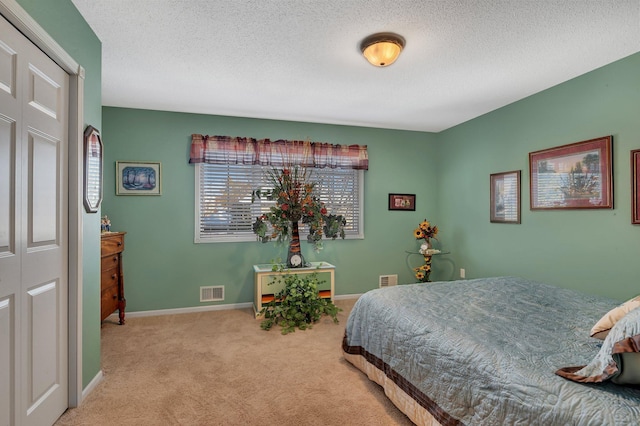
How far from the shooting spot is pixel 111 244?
122 inches

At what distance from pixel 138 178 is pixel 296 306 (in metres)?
2.37

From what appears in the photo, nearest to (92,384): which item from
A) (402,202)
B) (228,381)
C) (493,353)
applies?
(228,381)

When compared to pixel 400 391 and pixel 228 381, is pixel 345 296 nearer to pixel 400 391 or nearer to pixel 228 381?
pixel 228 381

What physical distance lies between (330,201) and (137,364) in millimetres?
2860

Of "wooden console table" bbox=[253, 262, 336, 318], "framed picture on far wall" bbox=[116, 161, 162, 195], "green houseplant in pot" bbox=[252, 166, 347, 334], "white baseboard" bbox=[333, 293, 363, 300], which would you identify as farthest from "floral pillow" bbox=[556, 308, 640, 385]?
"framed picture on far wall" bbox=[116, 161, 162, 195]

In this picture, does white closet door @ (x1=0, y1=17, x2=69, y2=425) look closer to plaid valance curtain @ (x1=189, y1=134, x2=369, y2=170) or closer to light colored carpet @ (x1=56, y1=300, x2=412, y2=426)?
Answer: light colored carpet @ (x1=56, y1=300, x2=412, y2=426)

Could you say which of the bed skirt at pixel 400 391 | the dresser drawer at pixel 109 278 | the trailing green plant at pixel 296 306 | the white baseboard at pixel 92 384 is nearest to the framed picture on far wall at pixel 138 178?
the dresser drawer at pixel 109 278

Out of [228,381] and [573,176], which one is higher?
[573,176]

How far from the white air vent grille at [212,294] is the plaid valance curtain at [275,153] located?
1.56 m

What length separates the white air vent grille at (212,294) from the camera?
3.95 metres

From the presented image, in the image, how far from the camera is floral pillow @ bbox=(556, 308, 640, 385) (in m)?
1.10

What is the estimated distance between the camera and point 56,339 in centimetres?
183

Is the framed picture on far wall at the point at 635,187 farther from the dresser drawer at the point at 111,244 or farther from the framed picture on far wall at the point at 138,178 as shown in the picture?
the framed picture on far wall at the point at 138,178

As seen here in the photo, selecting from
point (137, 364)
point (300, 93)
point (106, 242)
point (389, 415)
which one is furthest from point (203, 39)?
point (389, 415)
